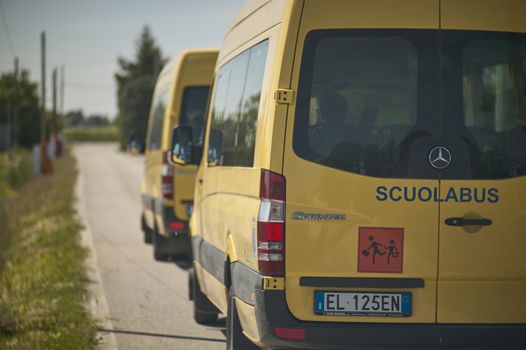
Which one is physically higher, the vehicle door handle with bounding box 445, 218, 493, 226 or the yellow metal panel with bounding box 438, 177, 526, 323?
the vehicle door handle with bounding box 445, 218, 493, 226

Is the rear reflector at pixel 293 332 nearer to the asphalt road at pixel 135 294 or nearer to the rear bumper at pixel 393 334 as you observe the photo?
the rear bumper at pixel 393 334

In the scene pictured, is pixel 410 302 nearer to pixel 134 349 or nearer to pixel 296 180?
pixel 296 180

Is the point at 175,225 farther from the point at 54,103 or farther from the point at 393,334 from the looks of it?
the point at 54,103

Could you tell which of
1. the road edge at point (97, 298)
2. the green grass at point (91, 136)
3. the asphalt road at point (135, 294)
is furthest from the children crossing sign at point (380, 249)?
the green grass at point (91, 136)

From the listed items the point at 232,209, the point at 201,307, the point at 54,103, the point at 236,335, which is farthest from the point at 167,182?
the point at 54,103

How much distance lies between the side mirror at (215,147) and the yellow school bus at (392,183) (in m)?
1.78

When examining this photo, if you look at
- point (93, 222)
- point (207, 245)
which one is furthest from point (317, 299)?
point (93, 222)

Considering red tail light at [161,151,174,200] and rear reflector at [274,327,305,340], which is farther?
red tail light at [161,151,174,200]

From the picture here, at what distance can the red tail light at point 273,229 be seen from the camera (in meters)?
5.90

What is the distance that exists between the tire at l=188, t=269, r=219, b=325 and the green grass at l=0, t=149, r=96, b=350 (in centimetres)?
91

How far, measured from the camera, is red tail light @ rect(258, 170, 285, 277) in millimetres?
5902

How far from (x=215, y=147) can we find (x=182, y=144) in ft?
3.23

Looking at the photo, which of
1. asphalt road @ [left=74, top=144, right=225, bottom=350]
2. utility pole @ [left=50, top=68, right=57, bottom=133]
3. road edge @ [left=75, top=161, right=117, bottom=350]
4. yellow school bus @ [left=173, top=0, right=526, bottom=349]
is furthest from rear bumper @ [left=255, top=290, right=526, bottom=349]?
utility pole @ [left=50, top=68, right=57, bottom=133]

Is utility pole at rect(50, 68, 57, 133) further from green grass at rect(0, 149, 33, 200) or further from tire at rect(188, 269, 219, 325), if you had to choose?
tire at rect(188, 269, 219, 325)
